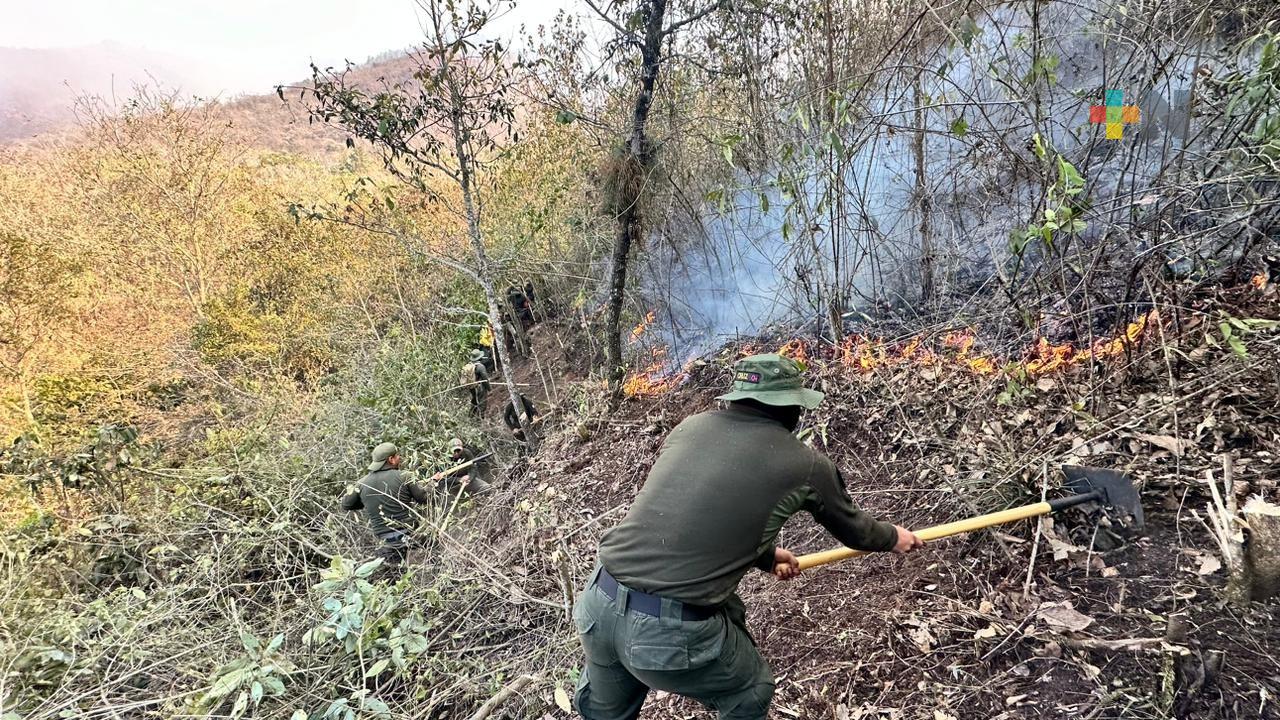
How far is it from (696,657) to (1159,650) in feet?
5.28

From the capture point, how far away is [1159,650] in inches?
78.8

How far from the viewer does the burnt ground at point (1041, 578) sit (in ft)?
6.59

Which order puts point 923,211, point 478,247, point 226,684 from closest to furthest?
point 226,684
point 923,211
point 478,247

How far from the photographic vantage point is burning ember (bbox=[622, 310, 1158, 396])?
3088 mm

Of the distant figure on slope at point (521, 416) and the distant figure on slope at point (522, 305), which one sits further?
the distant figure on slope at point (522, 305)

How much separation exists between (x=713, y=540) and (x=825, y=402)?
267 cm

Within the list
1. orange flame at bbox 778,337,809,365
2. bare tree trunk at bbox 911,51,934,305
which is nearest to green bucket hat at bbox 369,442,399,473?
orange flame at bbox 778,337,809,365

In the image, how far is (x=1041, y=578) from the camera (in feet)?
8.07

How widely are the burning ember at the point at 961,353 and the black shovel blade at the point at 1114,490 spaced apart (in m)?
0.66

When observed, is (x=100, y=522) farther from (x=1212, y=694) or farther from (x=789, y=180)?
(x=1212, y=694)

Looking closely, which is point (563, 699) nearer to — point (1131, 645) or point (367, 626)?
point (367, 626)

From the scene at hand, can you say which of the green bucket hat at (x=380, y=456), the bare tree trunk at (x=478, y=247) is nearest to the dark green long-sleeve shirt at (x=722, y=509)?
the green bucket hat at (x=380, y=456)

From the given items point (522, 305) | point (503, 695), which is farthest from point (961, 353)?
point (522, 305)

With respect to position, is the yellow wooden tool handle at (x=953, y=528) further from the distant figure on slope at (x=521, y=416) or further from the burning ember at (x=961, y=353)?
the distant figure on slope at (x=521, y=416)
